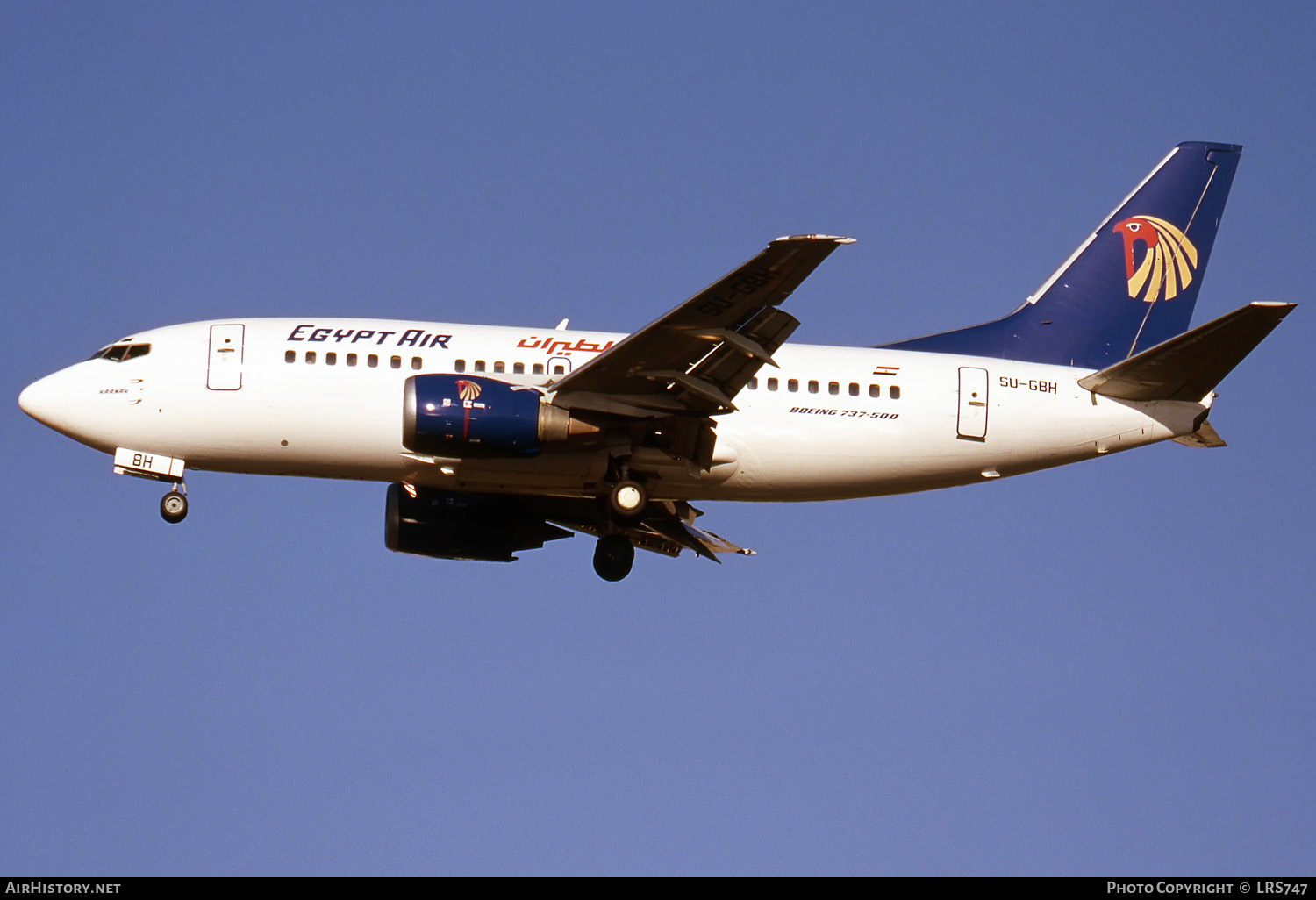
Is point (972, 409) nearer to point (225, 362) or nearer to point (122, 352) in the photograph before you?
point (225, 362)

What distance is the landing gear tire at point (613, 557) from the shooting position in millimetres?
33438

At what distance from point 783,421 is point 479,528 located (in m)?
6.91

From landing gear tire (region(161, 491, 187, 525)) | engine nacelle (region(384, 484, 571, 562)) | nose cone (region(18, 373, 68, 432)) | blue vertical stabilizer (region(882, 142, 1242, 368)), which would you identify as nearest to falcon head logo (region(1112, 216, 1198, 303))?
blue vertical stabilizer (region(882, 142, 1242, 368))

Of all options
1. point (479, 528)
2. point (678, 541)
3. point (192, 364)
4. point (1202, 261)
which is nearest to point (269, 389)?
point (192, 364)

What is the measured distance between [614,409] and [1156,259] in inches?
518

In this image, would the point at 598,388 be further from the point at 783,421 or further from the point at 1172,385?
the point at 1172,385

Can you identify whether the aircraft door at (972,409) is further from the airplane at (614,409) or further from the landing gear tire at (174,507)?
the landing gear tire at (174,507)

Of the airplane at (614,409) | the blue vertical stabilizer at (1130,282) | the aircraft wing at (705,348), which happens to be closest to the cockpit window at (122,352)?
the airplane at (614,409)

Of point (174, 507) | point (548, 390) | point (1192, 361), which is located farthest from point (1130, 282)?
point (174, 507)

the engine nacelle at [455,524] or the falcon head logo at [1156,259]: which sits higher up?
the falcon head logo at [1156,259]

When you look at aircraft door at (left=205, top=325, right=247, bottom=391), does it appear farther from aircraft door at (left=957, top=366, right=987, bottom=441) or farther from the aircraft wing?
aircraft door at (left=957, top=366, right=987, bottom=441)

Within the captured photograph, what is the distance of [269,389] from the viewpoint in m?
30.0

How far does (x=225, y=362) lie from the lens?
3030cm

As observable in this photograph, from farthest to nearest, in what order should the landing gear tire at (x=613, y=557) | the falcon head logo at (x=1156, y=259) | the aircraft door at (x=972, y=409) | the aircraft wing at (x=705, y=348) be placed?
the falcon head logo at (x=1156, y=259) → the landing gear tire at (x=613, y=557) → the aircraft door at (x=972, y=409) → the aircraft wing at (x=705, y=348)
